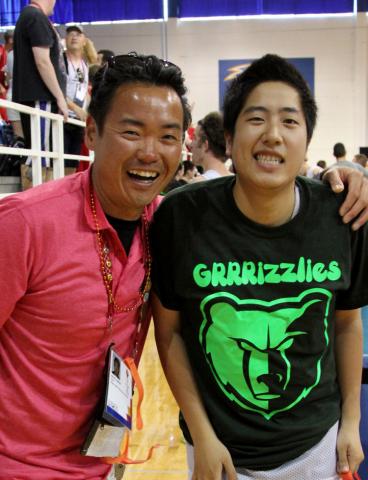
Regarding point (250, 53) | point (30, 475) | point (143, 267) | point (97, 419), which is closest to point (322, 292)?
point (143, 267)

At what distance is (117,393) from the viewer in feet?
4.45

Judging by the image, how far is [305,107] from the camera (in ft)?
4.50

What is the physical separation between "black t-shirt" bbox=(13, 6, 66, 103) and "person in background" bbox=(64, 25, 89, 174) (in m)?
0.71

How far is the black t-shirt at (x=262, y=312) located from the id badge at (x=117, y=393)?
18 centimetres

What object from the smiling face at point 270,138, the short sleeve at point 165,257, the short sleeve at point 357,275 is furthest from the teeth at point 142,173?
the short sleeve at point 357,275

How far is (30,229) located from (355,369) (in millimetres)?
858

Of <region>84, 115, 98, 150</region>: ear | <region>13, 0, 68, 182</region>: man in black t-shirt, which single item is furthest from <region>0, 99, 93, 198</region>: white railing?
<region>84, 115, 98, 150</region>: ear

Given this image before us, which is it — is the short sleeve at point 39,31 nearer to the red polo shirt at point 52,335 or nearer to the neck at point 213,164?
the neck at point 213,164

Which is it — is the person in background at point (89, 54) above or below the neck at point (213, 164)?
above

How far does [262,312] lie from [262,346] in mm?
78

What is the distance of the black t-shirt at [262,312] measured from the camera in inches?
51.6

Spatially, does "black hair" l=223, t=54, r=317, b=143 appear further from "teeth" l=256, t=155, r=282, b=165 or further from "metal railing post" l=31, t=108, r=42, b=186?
"metal railing post" l=31, t=108, r=42, b=186

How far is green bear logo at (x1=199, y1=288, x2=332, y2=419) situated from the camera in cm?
131

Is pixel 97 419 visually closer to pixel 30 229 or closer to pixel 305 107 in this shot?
pixel 30 229
